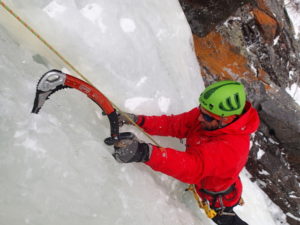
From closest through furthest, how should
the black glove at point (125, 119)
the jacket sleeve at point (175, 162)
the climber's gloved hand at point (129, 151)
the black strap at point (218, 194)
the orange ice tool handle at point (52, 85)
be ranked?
the orange ice tool handle at point (52, 85) < the climber's gloved hand at point (129, 151) < the jacket sleeve at point (175, 162) < the black glove at point (125, 119) < the black strap at point (218, 194)

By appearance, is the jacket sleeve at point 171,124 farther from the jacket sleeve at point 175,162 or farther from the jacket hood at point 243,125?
the jacket sleeve at point 175,162

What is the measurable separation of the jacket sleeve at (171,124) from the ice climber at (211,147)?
0.01m

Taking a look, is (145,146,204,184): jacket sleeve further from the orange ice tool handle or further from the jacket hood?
the orange ice tool handle

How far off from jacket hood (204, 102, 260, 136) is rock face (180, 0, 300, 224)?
8.17 ft

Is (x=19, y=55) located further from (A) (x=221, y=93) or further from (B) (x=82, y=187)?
(A) (x=221, y=93)

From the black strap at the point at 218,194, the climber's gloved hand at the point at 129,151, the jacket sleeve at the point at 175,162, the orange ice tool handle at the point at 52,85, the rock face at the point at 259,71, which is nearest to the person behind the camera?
the orange ice tool handle at the point at 52,85

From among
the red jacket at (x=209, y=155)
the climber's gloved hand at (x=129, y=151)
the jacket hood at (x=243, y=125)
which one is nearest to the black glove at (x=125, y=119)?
the red jacket at (x=209, y=155)

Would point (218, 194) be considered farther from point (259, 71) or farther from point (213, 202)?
point (259, 71)

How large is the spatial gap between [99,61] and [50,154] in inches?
Result: 41.1

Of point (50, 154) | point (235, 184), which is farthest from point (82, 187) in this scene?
point (235, 184)

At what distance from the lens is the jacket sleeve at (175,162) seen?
2.27 metres

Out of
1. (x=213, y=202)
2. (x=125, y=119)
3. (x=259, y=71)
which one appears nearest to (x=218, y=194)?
(x=213, y=202)

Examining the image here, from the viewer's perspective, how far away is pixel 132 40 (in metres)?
3.04

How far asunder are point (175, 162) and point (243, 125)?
63cm
